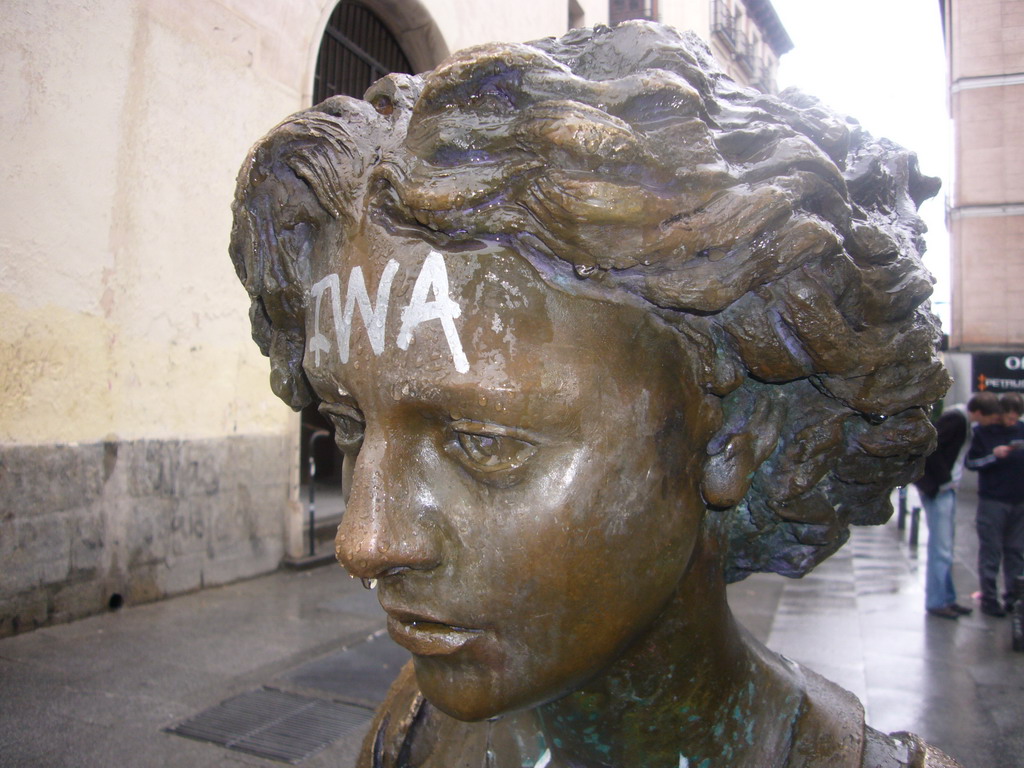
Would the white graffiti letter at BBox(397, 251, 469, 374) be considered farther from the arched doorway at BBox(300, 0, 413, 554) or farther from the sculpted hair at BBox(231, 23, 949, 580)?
the arched doorway at BBox(300, 0, 413, 554)

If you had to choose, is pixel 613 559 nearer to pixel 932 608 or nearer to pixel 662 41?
pixel 662 41

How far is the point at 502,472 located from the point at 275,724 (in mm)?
3157

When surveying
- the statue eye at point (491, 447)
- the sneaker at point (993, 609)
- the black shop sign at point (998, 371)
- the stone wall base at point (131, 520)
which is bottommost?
the sneaker at point (993, 609)

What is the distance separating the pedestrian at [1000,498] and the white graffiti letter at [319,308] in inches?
229

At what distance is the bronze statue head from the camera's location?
100cm

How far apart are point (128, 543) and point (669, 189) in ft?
16.5

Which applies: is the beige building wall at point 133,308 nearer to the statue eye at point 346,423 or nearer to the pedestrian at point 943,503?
the statue eye at point 346,423

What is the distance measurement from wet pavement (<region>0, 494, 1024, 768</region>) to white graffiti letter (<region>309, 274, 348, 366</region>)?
2.63 m

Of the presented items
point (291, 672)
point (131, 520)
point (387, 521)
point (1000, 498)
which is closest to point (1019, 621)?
point (1000, 498)

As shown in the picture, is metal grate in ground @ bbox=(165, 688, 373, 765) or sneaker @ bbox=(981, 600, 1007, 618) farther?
sneaker @ bbox=(981, 600, 1007, 618)

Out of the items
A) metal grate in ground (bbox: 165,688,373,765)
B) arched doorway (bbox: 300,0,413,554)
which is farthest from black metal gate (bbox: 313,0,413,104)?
metal grate in ground (bbox: 165,688,373,765)

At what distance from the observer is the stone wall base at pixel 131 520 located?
14.7 feet

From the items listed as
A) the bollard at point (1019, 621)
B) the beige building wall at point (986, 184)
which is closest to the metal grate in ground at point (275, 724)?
the bollard at point (1019, 621)

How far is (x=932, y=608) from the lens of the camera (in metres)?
5.68
